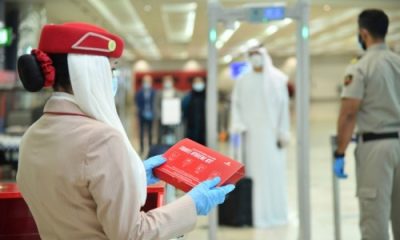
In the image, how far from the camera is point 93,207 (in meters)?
1.28

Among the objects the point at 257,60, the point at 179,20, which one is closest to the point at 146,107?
the point at 179,20

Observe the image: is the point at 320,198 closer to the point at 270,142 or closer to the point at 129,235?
the point at 270,142

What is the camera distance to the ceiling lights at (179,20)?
1240 cm

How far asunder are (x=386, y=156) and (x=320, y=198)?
11.1 feet

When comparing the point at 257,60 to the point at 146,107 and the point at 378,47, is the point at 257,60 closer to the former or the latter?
the point at 378,47

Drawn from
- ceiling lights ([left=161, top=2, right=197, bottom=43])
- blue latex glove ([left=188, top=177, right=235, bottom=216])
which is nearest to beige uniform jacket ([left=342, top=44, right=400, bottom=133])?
blue latex glove ([left=188, top=177, right=235, bottom=216])

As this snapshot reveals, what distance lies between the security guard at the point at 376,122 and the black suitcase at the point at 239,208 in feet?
6.72

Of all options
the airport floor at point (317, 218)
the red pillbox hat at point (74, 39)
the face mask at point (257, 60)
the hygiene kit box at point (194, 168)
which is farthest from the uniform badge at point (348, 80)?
the face mask at point (257, 60)

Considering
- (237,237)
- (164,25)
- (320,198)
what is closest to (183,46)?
(164,25)

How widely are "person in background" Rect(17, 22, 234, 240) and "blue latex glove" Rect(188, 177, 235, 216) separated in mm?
68

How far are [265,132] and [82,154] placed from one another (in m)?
3.85

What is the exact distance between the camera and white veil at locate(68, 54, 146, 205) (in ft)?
→ 4.19

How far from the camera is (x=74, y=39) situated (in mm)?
1286

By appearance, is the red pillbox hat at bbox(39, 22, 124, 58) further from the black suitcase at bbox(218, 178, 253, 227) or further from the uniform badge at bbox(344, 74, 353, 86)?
the black suitcase at bbox(218, 178, 253, 227)
